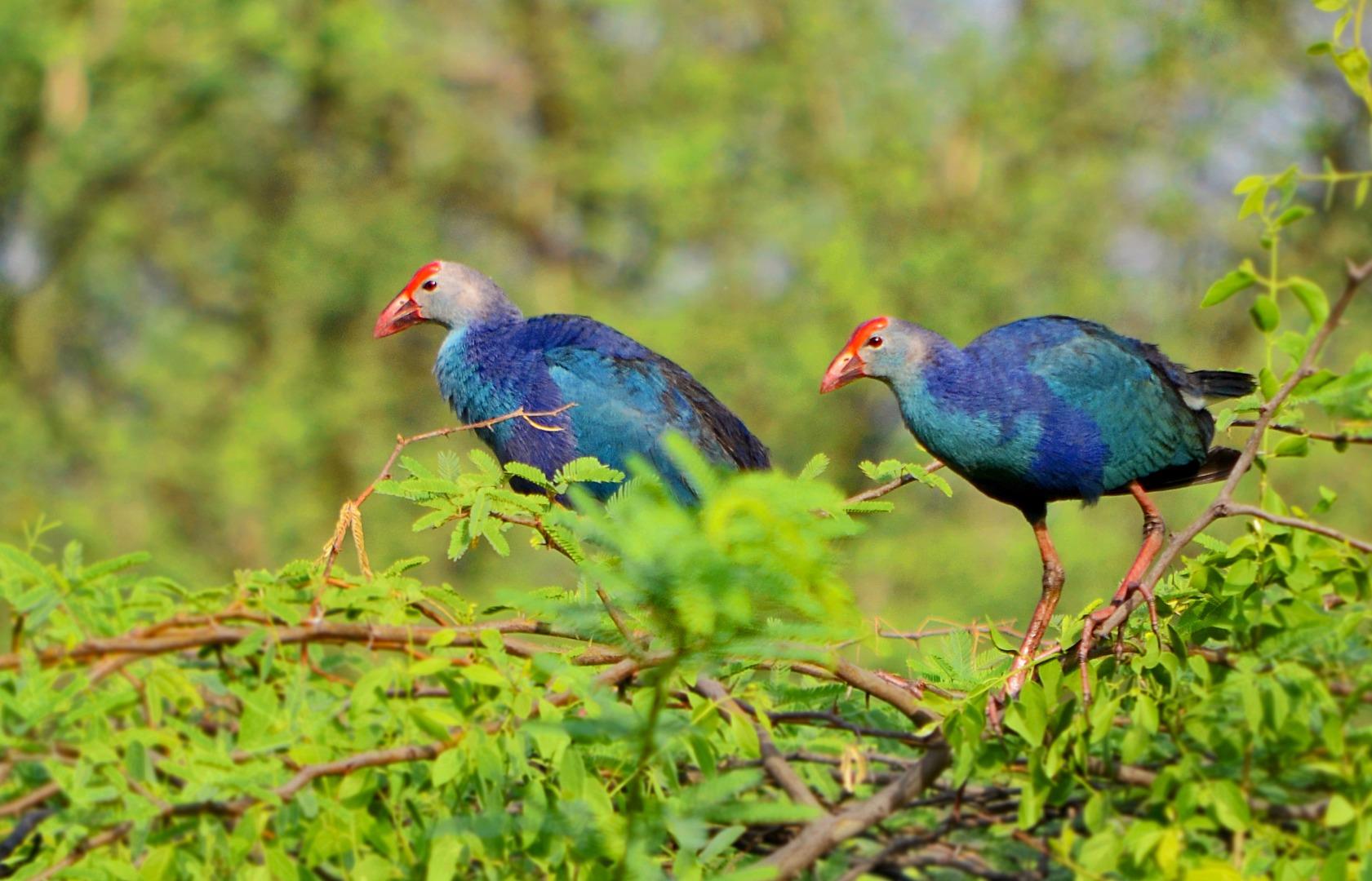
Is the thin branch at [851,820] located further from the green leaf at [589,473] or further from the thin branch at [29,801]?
the thin branch at [29,801]

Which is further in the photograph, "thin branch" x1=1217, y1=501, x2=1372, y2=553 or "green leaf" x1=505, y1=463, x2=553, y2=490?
"green leaf" x1=505, y1=463, x2=553, y2=490

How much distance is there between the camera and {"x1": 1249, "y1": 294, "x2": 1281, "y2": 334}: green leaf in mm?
2071

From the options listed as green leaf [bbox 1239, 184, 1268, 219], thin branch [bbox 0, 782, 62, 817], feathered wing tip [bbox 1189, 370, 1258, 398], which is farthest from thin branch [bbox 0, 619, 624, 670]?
feathered wing tip [bbox 1189, 370, 1258, 398]

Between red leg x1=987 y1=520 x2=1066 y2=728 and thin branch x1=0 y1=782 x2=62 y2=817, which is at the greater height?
red leg x1=987 y1=520 x2=1066 y2=728

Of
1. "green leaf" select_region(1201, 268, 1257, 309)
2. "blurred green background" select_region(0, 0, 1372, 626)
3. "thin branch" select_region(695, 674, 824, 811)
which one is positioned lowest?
"thin branch" select_region(695, 674, 824, 811)

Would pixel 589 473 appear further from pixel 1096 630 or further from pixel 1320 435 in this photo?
pixel 1320 435

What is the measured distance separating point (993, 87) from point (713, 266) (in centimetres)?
420

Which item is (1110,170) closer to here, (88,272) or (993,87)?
(993,87)

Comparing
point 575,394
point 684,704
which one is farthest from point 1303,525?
point 575,394

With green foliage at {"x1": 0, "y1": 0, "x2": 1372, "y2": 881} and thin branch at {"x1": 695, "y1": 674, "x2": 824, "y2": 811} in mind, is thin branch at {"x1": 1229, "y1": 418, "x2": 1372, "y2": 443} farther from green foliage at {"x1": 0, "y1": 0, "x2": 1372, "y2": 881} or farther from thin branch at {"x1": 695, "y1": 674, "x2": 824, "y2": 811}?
thin branch at {"x1": 695, "y1": 674, "x2": 824, "y2": 811}

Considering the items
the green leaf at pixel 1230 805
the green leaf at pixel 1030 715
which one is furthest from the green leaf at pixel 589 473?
the green leaf at pixel 1230 805

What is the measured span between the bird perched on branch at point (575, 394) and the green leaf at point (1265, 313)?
2.69m

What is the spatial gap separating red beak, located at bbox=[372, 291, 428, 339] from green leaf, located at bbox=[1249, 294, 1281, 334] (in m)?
4.08

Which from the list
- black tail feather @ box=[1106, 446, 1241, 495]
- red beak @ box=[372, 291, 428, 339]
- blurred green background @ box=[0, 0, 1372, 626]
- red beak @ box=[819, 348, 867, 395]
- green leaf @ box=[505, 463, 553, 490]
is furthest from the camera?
blurred green background @ box=[0, 0, 1372, 626]
